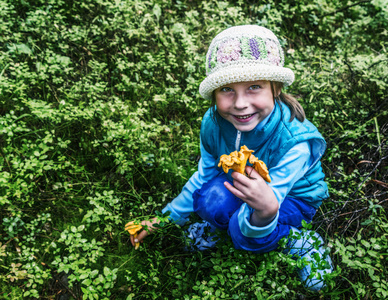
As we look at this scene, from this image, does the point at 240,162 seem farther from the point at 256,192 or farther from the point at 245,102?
the point at 245,102

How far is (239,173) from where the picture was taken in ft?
5.72

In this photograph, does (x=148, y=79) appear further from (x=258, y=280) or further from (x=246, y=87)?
(x=258, y=280)

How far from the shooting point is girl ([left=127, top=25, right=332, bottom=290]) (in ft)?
6.07

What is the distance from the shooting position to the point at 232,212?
7.47ft

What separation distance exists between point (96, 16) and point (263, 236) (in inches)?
134

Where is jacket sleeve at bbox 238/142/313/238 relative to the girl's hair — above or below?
below

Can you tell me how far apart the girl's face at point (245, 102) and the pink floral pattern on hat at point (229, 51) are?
0.15 metres

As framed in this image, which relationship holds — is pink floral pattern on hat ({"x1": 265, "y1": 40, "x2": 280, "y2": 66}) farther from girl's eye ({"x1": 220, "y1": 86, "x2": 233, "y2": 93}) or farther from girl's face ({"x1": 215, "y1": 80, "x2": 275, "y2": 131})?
girl's eye ({"x1": 220, "y1": 86, "x2": 233, "y2": 93})

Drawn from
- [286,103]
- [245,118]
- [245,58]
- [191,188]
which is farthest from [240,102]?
[191,188]

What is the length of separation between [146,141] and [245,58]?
140cm

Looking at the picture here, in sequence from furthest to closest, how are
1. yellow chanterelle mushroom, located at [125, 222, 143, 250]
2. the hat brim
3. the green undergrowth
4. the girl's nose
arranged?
1. yellow chanterelle mushroom, located at [125, 222, 143, 250]
2. the green undergrowth
3. the girl's nose
4. the hat brim

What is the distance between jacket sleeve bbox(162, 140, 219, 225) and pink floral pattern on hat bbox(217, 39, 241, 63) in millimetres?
806

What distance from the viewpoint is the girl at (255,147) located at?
1.85 metres

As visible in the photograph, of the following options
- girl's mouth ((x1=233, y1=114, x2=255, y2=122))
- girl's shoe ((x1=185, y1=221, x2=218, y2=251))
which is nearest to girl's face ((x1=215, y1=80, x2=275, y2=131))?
girl's mouth ((x1=233, y1=114, x2=255, y2=122))
